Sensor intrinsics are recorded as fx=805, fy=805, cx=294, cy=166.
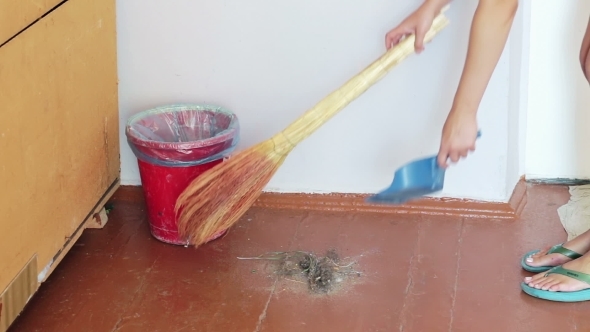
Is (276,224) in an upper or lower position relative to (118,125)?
lower

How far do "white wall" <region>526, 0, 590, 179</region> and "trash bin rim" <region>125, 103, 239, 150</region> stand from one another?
0.90 m

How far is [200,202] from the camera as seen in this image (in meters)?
1.96

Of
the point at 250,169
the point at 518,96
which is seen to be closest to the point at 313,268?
the point at 250,169

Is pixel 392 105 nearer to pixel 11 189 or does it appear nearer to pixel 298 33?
pixel 298 33

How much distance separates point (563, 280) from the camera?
6.24ft

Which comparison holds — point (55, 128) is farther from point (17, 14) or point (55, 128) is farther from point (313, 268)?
point (313, 268)

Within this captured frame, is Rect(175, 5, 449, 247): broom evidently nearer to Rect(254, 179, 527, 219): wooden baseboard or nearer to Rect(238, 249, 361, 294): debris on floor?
Rect(238, 249, 361, 294): debris on floor

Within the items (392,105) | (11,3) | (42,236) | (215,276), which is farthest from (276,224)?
(11,3)

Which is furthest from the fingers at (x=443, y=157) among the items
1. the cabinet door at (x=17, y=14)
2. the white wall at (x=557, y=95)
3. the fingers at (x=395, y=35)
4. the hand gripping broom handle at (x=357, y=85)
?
the cabinet door at (x=17, y=14)

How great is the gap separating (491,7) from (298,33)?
2.24ft

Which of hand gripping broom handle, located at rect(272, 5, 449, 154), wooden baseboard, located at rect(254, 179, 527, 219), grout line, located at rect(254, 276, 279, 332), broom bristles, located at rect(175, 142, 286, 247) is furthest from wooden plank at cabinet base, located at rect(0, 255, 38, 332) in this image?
wooden baseboard, located at rect(254, 179, 527, 219)

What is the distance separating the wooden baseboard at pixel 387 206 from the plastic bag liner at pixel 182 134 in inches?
10.8

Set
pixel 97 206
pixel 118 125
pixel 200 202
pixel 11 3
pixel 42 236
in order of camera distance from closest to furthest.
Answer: pixel 11 3 → pixel 42 236 → pixel 200 202 → pixel 97 206 → pixel 118 125

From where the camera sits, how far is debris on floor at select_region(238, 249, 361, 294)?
6.52ft
